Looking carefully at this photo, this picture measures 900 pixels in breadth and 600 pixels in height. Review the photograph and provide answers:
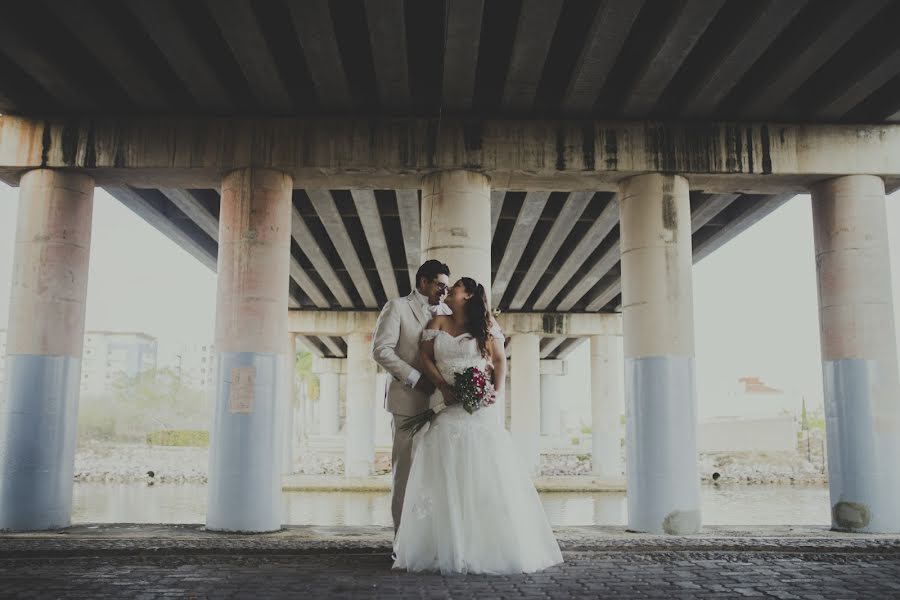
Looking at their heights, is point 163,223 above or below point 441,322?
above

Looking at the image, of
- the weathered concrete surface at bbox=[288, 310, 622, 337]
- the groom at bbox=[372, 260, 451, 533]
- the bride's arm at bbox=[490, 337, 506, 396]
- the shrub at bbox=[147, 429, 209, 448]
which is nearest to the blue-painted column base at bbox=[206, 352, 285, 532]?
the groom at bbox=[372, 260, 451, 533]

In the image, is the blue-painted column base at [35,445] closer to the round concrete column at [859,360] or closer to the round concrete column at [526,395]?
the round concrete column at [859,360]

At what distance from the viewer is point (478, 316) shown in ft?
22.8

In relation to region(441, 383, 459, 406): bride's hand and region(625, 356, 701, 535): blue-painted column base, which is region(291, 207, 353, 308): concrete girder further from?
region(441, 383, 459, 406): bride's hand

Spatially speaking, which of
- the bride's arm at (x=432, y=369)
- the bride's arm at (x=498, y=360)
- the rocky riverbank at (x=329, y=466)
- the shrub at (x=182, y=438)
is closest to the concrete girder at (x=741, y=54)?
the bride's arm at (x=498, y=360)

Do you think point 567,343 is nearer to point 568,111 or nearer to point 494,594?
point 568,111

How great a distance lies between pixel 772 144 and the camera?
12.4 m

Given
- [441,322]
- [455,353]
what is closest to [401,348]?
[441,322]

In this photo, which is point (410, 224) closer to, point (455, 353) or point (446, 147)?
point (446, 147)

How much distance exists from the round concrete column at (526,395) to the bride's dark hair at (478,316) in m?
24.9

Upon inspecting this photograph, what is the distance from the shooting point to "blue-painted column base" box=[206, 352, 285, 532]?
448 inches

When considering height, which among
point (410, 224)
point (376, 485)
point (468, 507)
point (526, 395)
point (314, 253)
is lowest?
point (376, 485)

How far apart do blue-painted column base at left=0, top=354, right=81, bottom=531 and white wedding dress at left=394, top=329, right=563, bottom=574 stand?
23.5 ft

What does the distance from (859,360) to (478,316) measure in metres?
7.85
